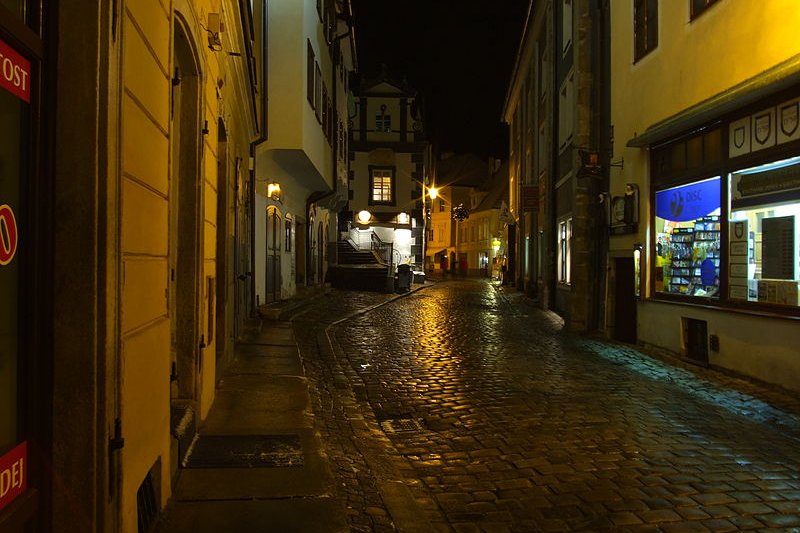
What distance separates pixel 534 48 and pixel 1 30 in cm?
2610

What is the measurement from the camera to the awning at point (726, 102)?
7738 mm

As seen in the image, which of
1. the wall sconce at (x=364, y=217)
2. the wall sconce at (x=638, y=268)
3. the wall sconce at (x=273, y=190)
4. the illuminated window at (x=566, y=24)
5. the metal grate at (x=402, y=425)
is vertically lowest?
the metal grate at (x=402, y=425)

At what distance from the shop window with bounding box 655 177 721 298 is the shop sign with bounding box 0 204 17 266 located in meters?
9.99

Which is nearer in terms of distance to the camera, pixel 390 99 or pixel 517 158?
pixel 517 158

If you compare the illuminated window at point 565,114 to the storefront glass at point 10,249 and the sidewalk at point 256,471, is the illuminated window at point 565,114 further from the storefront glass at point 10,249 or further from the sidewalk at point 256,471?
the storefront glass at point 10,249

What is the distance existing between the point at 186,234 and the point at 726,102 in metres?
7.73

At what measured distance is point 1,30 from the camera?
212 centimetres

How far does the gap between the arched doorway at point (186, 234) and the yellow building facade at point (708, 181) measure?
6944mm

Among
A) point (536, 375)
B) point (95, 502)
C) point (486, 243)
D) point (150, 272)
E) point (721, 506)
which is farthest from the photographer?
point (486, 243)

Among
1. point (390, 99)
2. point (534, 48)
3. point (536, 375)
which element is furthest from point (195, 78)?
point (390, 99)

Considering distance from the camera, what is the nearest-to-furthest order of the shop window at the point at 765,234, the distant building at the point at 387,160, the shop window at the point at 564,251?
the shop window at the point at 765,234 < the shop window at the point at 564,251 < the distant building at the point at 387,160

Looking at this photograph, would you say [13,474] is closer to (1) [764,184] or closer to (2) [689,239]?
(1) [764,184]

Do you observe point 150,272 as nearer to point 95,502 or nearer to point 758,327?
point 95,502

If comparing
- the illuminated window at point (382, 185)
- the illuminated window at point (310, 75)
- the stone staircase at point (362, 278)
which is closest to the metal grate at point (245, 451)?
the illuminated window at point (310, 75)
